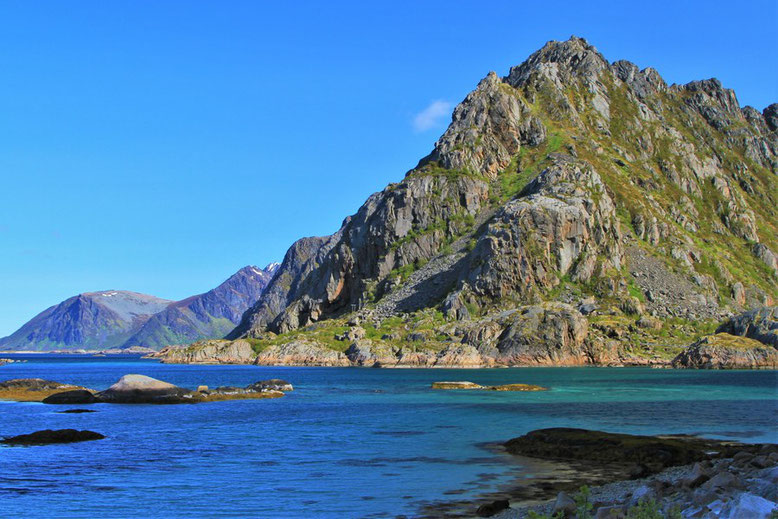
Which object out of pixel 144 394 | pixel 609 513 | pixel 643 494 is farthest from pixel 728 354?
pixel 609 513

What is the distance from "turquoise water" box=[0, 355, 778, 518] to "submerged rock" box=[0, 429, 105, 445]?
6.46 ft

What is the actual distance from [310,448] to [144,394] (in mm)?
45525

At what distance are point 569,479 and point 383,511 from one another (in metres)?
11.1

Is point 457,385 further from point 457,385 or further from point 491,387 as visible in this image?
point 491,387

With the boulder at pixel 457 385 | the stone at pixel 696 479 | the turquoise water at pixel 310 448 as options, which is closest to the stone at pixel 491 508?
the turquoise water at pixel 310 448

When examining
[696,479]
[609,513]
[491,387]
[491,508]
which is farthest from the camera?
[491,387]

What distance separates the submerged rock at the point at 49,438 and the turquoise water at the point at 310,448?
1.97 m

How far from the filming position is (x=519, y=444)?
45.2 metres

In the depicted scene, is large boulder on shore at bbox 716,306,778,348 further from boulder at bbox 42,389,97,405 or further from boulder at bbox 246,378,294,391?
boulder at bbox 42,389,97,405

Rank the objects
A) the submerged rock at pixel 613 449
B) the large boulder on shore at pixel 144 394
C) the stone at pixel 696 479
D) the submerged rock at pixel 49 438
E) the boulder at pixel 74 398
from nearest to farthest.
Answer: the stone at pixel 696 479, the submerged rock at pixel 613 449, the submerged rock at pixel 49 438, the boulder at pixel 74 398, the large boulder on shore at pixel 144 394

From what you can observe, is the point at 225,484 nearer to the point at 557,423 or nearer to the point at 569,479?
the point at 569,479

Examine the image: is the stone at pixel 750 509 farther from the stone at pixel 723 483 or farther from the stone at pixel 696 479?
the stone at pixel 696 479

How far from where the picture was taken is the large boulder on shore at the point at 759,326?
170 metres

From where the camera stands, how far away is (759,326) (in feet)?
572
